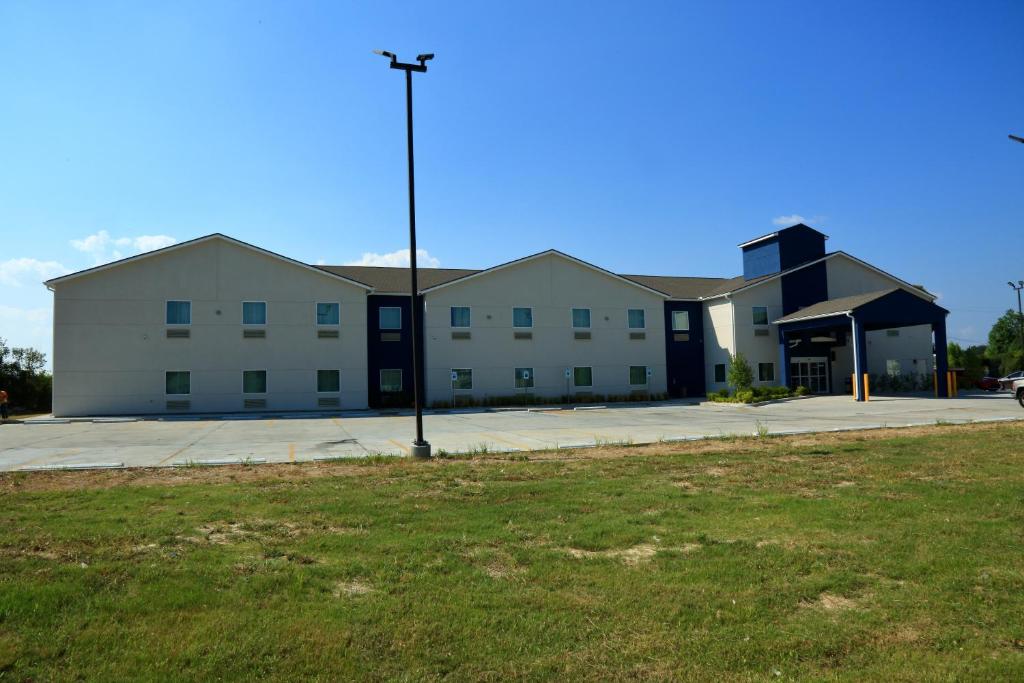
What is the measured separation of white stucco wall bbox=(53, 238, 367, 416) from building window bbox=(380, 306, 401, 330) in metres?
1.73

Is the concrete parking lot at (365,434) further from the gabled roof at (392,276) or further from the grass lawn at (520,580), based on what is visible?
the gabled roof at (392,276)

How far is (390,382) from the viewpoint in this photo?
37.5 metres

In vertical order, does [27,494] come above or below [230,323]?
below

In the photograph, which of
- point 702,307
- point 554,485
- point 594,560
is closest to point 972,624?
point 594,560

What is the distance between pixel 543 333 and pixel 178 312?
19.9 meters

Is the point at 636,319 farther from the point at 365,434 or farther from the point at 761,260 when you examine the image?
the point at 365,434

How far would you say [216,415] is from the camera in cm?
3281

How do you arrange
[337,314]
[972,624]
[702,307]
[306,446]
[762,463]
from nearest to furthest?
[972,624] < [762,463] < [306,446] < [337,314] < [702,307]

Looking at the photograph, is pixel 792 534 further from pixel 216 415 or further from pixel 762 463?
pixel 216 415

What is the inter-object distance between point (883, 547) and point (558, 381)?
3311 cm

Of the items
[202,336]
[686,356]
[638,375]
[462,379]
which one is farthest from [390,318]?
[686,356]

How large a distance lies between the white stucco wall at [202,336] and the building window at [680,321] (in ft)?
65.6

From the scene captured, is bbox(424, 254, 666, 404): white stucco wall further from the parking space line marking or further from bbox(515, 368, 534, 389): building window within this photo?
the parking space line marking

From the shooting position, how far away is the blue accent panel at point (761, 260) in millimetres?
42750
